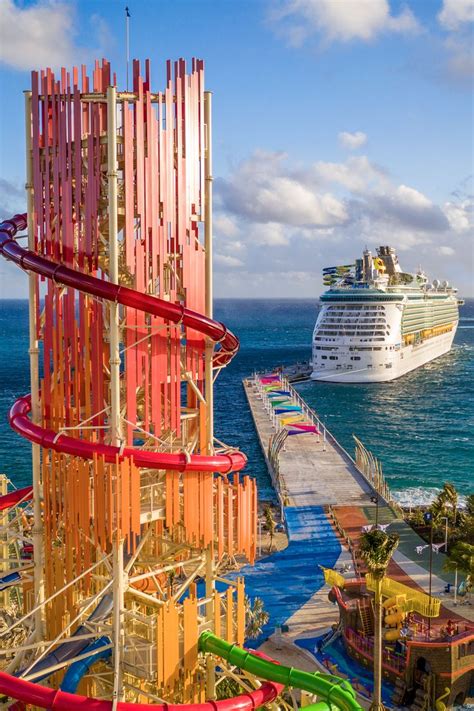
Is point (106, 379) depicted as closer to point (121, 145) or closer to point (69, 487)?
point (69, 487)

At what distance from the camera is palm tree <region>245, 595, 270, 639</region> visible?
31.1 meters

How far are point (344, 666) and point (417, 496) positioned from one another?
29257 mm

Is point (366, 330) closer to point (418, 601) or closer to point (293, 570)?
point (293, 570)

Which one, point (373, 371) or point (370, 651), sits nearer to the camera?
point (370, 651)

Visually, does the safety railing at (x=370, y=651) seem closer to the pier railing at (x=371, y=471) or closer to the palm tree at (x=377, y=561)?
the palm tree at (x=377, y=561)

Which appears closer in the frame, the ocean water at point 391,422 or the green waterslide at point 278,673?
the green waterslide at point 278,673

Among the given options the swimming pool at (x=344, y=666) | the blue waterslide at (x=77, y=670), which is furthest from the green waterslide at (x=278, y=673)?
the swimming pool at (x=344, y=666)

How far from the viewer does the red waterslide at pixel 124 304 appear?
1584cm

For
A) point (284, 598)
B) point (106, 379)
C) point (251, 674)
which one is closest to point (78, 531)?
point (106, 379)

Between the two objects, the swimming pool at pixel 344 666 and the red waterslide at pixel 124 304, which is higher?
the red waterslide at pixel 124 304

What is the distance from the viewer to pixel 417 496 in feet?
188

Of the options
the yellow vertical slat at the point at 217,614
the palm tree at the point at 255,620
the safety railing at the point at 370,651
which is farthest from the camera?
the palm tree at the point at 255,620

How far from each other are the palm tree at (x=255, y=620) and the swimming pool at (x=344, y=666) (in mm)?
1683

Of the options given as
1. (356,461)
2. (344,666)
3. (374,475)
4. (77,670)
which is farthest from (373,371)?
(77,670)
